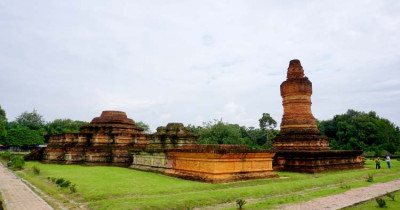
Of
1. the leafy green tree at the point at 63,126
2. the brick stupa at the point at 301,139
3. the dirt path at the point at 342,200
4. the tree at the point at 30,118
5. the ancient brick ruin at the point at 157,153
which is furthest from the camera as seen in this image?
the tree at the point at 30,118

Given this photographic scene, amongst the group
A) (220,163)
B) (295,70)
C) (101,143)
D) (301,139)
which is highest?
(295,70)

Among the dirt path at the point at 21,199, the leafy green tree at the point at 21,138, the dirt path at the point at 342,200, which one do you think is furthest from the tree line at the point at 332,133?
the dirt path at the point at 21,199

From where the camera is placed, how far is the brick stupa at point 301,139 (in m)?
16.5

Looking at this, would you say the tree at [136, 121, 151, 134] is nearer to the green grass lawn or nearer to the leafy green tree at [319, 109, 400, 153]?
the leafy green tree at [319, 109, 400, 153]

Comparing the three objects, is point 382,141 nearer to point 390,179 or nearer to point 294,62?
point 294,62

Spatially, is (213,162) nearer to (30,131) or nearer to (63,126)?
(30,131)

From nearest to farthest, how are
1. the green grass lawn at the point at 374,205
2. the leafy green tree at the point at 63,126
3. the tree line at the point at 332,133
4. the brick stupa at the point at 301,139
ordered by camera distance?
the green grass lawn at the point at 374,205
the brick stupa at the point at 301,139
the tree line at the point at 332,133
the leafy green tree at the point at 63,126

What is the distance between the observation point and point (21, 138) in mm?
56344

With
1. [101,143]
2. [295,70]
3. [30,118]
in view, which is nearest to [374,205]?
[295,70]

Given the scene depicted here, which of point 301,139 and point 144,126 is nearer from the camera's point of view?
point 301,139

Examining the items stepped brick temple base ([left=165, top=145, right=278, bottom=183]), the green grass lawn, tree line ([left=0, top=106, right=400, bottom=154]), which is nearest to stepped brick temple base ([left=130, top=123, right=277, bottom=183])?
stepped brick temple base ([left=165, top=145, right=278, bottom=183])

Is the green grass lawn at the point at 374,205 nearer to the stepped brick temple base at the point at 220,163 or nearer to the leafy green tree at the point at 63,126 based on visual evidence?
the stepped brick temple base at the point at 220,163

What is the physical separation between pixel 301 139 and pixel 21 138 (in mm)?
56591

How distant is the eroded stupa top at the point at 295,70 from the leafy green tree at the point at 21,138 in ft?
181
